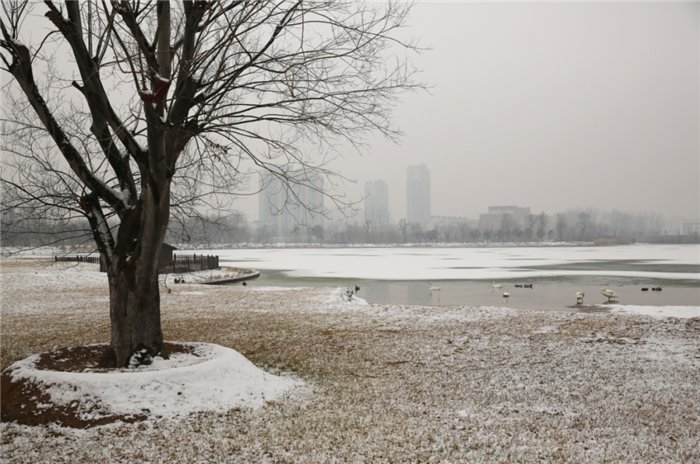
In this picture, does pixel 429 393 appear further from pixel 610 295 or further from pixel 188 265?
pixel 188 265

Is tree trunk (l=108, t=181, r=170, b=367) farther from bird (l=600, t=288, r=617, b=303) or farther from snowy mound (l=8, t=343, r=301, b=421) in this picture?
bird (l=600, t=288, r=617, b=303)

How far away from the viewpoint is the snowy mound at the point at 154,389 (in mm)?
6871

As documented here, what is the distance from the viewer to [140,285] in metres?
8.52

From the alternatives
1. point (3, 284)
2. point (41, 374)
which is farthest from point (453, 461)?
point (3, 284)

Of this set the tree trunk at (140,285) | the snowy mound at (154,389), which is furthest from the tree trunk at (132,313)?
the snowy mound at (154,389)

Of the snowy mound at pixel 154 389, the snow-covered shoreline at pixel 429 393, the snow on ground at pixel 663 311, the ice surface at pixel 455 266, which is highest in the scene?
the snowy mound at pixel 154 389

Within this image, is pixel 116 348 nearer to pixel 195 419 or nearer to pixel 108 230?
pixel 108 230

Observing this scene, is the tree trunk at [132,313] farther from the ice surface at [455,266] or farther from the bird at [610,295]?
the ice surface at [455,266]

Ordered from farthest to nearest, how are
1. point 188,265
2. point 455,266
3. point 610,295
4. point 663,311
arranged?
point 455,266, point 188,265, point 610,295, point 663,311

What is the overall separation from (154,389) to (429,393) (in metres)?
3.78

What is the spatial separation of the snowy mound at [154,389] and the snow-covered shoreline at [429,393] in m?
0.29

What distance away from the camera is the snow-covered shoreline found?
6016 mm

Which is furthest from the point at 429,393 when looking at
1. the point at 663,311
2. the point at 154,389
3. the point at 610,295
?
the point at 610,295

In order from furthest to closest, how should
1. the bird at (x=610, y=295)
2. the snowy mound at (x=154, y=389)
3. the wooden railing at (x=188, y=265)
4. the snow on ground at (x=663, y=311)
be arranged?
the wooden railing at (x=188, y=265) < the bird at (x=610, y=295) < the snow on ground at (x=663, y=311) < the snowy mound at (x=154, y=389)
